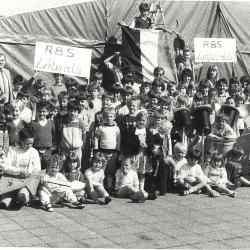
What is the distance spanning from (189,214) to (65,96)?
2.46m

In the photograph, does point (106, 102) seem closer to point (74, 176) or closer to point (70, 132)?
A: point (70, 132)

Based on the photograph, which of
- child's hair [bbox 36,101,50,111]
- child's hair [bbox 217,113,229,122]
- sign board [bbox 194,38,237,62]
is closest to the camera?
child's hair [bbox 36,101,50,111]

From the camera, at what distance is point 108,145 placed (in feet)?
24.4

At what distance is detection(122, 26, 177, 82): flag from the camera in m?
11.0

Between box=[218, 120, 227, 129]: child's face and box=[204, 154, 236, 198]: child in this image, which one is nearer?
box=[204, 154, 236, 198]: child

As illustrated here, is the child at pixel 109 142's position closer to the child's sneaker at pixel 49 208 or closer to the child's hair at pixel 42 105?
the child's hair at pixel 42 105

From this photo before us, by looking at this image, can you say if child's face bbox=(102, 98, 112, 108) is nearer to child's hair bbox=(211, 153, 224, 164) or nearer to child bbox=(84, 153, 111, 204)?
child bbox=(84, 153, 111, 204)

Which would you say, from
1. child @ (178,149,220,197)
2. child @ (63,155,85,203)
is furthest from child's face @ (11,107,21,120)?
child @ (178,149,220,197)

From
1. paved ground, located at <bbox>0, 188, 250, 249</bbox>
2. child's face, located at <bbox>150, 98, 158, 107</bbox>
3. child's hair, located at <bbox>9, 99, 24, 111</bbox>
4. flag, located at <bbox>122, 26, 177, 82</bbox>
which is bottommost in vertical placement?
paved ground, located at <bbox>0, 188, 250, 249</bbox>

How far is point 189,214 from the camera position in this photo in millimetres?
6578

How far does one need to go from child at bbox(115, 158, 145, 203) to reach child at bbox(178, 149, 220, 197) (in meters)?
0.72

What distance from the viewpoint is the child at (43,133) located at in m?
7.03

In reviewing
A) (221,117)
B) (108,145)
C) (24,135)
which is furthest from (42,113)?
(221,117)

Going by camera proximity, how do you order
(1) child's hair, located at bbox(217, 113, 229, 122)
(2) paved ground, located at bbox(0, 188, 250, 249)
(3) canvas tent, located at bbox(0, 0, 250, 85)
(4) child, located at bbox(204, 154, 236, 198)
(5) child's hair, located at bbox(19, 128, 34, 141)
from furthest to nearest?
(3) canvas tent, located at bbox(0, 0, 250, 85) → (1) child's hair, located at bbox(217, 113, 229, 122) → (4) child, located at bbox(204, 154, 236, 198) → (5) child's hair, located at bbox(19, 128, 34, 141) → (2) paved ground, located at bbox(0, 188, 250, 249)
